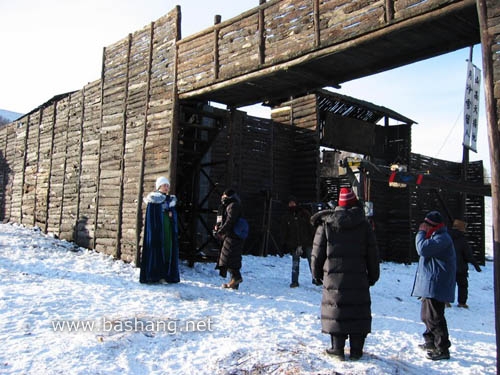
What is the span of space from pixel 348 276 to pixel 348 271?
0.05 meters

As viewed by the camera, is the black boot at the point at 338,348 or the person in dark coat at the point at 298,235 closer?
the black boot at the point at 338,348

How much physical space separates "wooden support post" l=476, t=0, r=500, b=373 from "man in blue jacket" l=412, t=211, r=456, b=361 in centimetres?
45

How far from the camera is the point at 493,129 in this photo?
4719mm

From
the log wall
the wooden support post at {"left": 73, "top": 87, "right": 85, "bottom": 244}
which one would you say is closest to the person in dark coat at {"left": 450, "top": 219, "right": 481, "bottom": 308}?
the log wall

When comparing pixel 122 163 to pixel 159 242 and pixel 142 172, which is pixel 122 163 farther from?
pixel 159 242

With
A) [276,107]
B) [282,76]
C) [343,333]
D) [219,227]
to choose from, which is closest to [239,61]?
[282,76]

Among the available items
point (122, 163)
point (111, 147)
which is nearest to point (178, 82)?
point (122, 163)

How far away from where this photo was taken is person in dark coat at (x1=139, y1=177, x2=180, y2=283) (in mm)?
7500

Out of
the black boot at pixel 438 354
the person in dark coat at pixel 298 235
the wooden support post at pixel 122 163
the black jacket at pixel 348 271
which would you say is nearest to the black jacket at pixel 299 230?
the person in dark coat at pixel 298 235

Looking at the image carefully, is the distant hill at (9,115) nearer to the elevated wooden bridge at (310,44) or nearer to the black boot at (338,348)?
the elevated wooden bridge at (310,44)

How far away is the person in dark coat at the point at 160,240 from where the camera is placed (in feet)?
24.6

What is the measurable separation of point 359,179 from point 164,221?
560 centimetres

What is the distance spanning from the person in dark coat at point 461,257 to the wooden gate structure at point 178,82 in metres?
3.65

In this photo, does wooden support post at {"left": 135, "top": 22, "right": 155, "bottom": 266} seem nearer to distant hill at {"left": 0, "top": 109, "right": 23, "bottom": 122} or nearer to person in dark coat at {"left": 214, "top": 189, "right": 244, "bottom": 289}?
person in dark coat at {"left": 214, "top": 189, "right": 244, "bottom": 289}
